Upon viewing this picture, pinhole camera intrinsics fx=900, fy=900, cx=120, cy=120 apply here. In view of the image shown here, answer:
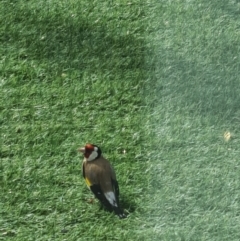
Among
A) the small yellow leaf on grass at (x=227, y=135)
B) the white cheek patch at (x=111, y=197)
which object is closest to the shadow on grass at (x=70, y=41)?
the small yellow leaf on grass at (x=227, y=135)

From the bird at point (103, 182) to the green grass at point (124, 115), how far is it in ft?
0.40

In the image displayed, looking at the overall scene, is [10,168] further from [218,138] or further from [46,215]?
[218,138]

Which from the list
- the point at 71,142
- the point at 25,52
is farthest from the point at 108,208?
the point at 25,52

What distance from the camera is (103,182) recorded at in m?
5.72

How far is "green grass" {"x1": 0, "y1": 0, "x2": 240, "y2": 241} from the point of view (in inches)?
229

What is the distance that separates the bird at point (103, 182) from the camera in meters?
5.71

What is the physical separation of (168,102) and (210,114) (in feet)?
1.09

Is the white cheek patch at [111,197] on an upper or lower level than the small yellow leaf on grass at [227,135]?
lower

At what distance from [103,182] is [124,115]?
3.42 feet

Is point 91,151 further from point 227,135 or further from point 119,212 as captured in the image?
point 227,135

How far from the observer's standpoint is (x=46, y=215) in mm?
5828

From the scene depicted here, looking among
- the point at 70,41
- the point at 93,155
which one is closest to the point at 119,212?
the point at 93,155

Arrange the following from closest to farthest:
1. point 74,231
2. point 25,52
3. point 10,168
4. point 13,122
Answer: point 74,231, point 10,168, point 13,122, point 25,52

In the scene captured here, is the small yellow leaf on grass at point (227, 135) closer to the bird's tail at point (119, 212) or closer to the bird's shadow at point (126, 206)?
the bird's shadow at point (126, 206)
